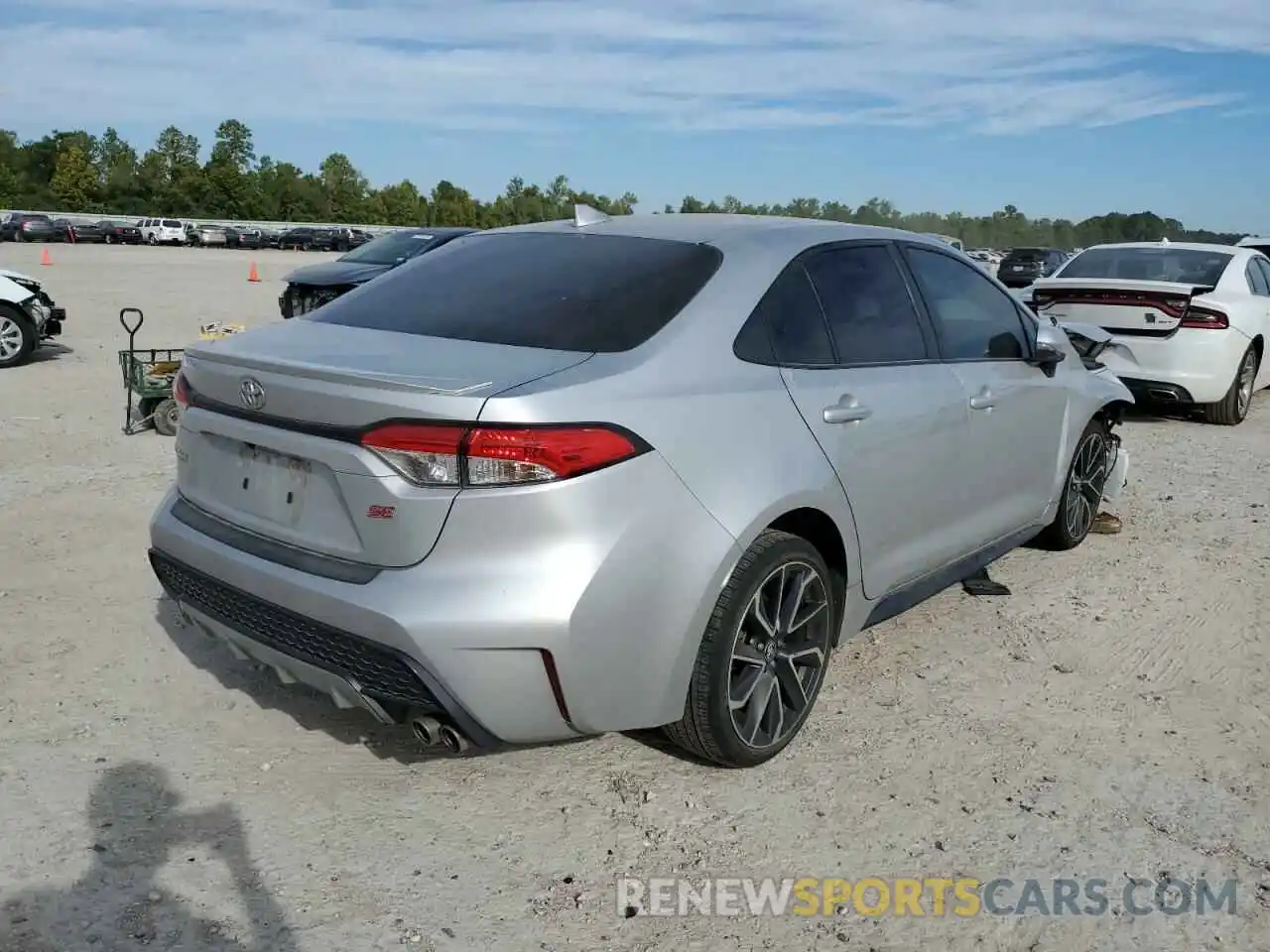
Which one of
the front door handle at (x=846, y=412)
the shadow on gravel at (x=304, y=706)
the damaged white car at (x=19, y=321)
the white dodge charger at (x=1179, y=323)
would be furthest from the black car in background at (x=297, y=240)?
the front door handle at (x=846, y=412)

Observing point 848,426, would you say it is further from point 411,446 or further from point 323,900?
point 323,900

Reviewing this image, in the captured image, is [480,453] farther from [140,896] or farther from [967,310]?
[967,310]

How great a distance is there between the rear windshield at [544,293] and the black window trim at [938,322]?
108 centimetres

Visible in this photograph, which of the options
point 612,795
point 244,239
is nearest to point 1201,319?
point 612,795

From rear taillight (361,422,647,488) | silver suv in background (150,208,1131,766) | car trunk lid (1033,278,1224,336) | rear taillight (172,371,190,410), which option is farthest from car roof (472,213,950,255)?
car trunk lid (1033,278,1224,336)

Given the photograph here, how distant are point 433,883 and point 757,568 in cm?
124

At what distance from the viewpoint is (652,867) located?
2994 millimetres

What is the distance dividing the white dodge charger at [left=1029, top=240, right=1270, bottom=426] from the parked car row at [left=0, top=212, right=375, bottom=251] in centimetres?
4828

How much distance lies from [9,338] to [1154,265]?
11.5m

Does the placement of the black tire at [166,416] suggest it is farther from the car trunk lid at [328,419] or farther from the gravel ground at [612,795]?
the car trunk lid at [328,419]

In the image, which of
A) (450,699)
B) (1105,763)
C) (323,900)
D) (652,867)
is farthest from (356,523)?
(1105,763)

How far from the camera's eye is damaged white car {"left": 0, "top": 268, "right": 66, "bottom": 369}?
451 inches

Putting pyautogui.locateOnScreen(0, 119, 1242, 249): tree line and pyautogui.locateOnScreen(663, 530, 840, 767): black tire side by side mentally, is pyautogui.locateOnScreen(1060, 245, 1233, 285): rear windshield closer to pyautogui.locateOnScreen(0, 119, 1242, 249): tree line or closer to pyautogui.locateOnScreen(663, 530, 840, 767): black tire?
pyautogui.locateOnScreen(663, 530, 840, 767): black tire

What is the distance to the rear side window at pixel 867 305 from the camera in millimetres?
3816
